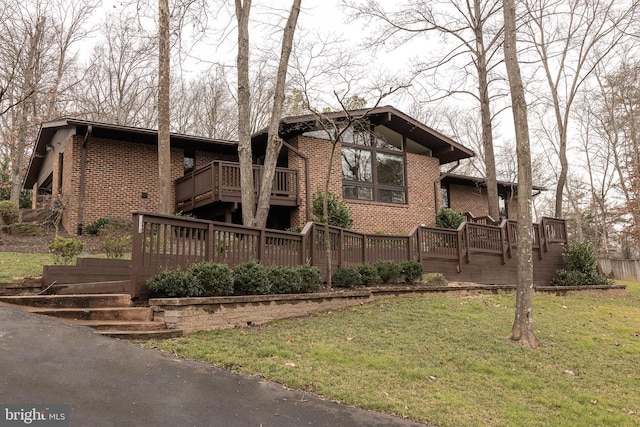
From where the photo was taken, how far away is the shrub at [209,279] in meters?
7.10

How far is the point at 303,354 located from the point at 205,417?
7.09ft

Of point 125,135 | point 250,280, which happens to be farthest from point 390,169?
point 250,280

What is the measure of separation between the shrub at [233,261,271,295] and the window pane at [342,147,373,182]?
1056 centimetres

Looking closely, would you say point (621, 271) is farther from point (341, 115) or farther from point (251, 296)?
point (251, 296)

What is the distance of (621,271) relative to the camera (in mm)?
26031

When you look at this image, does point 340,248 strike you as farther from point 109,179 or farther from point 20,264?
point 109,179

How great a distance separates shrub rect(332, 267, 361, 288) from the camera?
10.3m

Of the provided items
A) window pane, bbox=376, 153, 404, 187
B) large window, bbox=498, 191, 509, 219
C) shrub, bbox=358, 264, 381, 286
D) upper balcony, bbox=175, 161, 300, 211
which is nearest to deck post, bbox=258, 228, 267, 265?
shrub, bbox=358, 264, 381, 286

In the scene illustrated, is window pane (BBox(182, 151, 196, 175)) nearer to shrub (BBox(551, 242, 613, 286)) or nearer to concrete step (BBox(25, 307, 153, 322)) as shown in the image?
concrete step (BBox(25, 307, 153, 322))

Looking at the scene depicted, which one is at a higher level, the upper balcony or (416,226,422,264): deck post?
the upper balcony

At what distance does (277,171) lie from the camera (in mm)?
16125

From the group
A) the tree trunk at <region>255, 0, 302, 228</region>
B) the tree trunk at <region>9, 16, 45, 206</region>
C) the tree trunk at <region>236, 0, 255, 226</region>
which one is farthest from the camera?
the tree trunk at <region>9, 16, 45, 206</region>

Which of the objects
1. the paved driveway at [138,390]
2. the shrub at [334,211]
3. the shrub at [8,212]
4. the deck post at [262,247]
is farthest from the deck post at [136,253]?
the shrub at [8,212]

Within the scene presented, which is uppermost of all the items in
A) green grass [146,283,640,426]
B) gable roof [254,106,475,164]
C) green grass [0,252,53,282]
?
gable roof [254,106,475,164]
